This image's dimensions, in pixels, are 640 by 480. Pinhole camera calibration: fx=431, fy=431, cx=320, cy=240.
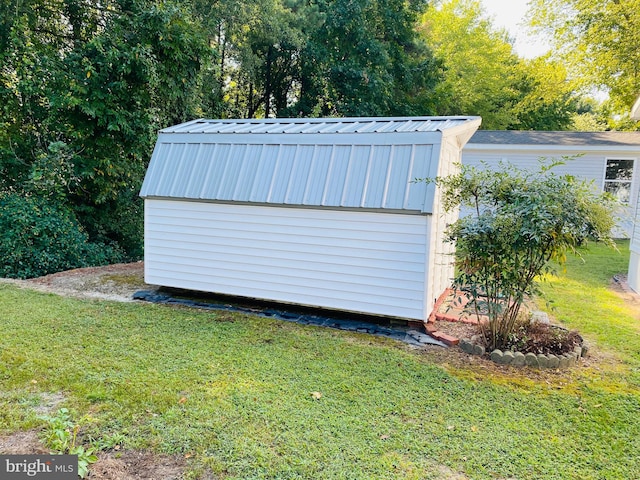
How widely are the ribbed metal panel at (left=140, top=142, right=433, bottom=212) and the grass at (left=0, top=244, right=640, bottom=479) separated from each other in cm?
150

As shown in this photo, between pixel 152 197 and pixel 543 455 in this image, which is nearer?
pixel 543 455

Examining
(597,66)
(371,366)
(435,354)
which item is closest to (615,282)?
(435,354)

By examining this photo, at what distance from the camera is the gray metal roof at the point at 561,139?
41.6 ft

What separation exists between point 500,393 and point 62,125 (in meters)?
8.22

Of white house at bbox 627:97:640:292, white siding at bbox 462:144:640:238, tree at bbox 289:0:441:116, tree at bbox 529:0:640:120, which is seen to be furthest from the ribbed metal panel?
tree at bbox 529:0:640:120

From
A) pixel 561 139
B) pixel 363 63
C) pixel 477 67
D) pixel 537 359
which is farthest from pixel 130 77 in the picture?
pixel 477 67

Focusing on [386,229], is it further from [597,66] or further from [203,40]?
[597,66]

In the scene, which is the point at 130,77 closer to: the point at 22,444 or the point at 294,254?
the point at 294,254

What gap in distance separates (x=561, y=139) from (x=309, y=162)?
1129cm

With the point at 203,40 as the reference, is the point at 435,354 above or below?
below

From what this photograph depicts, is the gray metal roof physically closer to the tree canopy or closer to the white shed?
the tree canopy

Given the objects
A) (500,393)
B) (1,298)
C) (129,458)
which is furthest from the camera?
(1,298)

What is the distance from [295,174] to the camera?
510 cm

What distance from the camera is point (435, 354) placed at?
4121 mm
